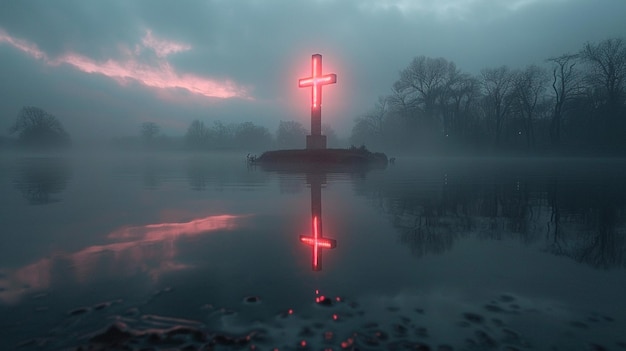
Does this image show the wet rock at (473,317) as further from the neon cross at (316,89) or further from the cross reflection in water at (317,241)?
the neon cross at (316,89)

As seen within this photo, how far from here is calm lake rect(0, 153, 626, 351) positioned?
10.8 ft

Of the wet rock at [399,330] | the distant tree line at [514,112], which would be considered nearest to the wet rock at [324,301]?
the wet rock at [399,330]

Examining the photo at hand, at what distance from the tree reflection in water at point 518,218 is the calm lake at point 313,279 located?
0.07m

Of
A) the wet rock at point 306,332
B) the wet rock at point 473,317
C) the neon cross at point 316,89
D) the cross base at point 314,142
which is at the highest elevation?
the neon cross at point 316,89

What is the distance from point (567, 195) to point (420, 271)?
1134cm

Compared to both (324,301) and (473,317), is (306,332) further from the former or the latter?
(473,317)

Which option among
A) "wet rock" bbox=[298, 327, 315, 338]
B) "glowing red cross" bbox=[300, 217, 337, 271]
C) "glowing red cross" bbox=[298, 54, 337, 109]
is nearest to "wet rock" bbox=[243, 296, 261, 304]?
"wet rock" bbox=[298, 327, 315, 338]

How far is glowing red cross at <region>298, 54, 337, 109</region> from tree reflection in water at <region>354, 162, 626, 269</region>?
50.7 ft

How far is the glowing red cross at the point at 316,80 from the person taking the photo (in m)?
27.8

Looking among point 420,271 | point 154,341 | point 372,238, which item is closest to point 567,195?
point 372,238

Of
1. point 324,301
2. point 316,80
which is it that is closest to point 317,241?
point 324,301

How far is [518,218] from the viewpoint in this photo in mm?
8969

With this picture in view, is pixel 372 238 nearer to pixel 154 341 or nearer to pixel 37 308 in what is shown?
pixel 154 341

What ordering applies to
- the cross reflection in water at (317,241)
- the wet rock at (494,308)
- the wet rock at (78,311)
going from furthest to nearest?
the cross reflection in water at (317,241), the wet rock at (494,308), the wet rock at (78,311)
